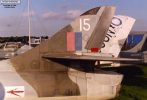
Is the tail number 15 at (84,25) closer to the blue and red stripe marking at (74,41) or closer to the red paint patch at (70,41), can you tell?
the blue and red stripe marking at (74,41)

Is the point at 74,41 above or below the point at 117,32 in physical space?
below

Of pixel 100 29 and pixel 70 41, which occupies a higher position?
pixel 100 29

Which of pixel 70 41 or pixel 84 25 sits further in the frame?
pixel 84 25

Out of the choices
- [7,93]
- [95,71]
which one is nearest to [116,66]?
[95,71]

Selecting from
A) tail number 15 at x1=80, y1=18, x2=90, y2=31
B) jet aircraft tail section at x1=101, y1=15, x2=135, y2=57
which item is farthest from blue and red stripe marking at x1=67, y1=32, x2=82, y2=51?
jet aircraft tail section at x1=101, y1=15, x2=135, y2=57

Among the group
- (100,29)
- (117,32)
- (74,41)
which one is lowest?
(74,41)

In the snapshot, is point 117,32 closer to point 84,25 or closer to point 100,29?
point 100,29

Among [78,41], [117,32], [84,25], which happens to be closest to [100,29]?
[84,25]

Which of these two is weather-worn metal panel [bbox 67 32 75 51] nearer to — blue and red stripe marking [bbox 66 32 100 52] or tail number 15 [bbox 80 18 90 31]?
blue and red stripe marking [bbox 66 32 100 52]

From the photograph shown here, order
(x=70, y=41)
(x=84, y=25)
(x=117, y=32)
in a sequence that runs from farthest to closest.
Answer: (x=117, y=32) < (x=84, y=25) < (x=70, y=41)

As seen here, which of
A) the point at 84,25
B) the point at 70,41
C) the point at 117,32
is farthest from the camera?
the point at 117,32

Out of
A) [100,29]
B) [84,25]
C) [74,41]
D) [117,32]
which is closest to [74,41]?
[74,41]

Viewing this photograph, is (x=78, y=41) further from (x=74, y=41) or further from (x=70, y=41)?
(x=70, y=41)

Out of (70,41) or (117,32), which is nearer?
(70,41)
